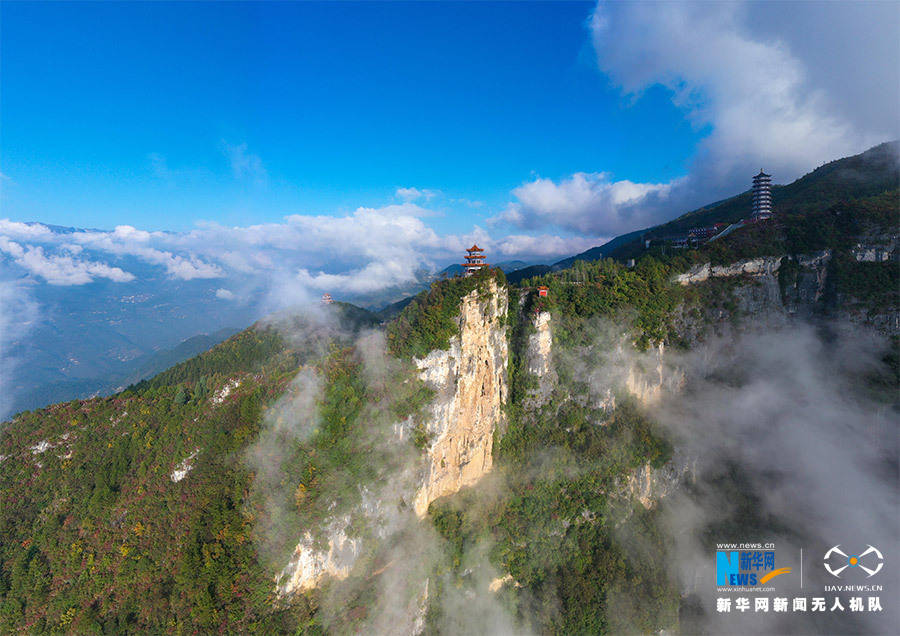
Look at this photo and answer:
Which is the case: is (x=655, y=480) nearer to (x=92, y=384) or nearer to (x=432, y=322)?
(x=432, y=322)

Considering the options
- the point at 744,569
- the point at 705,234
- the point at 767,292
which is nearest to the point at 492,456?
the point at 744,569

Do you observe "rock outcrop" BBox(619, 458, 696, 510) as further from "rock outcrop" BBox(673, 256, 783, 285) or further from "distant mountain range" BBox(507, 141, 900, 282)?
"distant mountain range" BBox(507, 141, 900, 282)

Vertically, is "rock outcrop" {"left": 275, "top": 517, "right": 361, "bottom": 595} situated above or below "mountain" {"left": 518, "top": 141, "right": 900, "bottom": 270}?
below

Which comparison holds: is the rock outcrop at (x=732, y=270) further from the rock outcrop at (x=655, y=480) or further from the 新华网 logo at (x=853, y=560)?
the 新华网 logo at (x=853, y=560)

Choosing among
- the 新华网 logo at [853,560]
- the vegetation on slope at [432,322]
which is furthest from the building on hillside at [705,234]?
the vegetation on slope at [432,322]

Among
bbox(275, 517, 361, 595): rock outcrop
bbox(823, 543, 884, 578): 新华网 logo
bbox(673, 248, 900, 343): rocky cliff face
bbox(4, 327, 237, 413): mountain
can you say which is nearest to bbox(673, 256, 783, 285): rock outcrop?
bbox(673, 248, 900, 343): rocky cliff face

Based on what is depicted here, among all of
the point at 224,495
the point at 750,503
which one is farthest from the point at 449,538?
the point at 750,503
